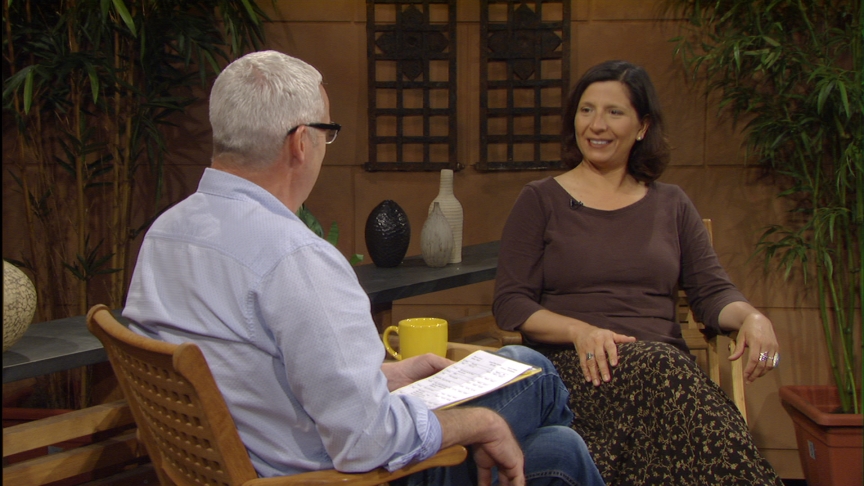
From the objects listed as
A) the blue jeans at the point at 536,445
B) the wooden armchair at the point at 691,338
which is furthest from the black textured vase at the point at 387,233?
the blue jeans at the point at 536,445

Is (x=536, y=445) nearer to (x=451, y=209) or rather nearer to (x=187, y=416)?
(x=187, y=416)

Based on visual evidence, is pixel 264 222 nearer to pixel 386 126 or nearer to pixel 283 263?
pixel 283 263

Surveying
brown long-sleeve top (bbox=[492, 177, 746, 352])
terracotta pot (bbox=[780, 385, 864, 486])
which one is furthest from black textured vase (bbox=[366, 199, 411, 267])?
terracotta pot (bbox=[780, 385, 864, 486])

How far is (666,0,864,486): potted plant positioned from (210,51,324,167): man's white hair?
2175 mm

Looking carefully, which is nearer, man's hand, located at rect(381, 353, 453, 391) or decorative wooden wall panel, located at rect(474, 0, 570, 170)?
man's hand, located at rect(381, 353, 453, 391)

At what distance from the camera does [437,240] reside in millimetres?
2371

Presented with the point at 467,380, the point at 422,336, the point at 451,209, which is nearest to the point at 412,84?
the point at 451,209

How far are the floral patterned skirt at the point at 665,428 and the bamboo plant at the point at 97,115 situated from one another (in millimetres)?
1889

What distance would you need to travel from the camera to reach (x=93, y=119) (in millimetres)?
3137

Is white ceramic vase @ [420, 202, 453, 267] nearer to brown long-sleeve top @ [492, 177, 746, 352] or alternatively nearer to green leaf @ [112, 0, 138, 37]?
brown long-sleeve top @ [492, 177, 746, 352]

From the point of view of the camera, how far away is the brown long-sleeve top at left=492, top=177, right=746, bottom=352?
189 cm

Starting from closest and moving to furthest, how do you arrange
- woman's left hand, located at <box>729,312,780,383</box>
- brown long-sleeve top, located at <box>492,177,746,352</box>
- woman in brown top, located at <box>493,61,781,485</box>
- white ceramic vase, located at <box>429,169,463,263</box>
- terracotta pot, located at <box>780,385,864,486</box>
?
woman in brown top, located at <box>493,61,781,485</box>
woman's left hand, located at <box>729,312,780,383</box>
brown long-sleeve top, located at <box>492,177,746,352</box>
white ceramic vase, located at <box>429,169,463,263</box>
terracotta pot, located at <box>780,385,864,486</box>

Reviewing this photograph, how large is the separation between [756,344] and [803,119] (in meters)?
1.46

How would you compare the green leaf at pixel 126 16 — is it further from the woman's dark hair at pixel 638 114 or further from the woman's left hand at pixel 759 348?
the woman's left hand at pixel 759 348
